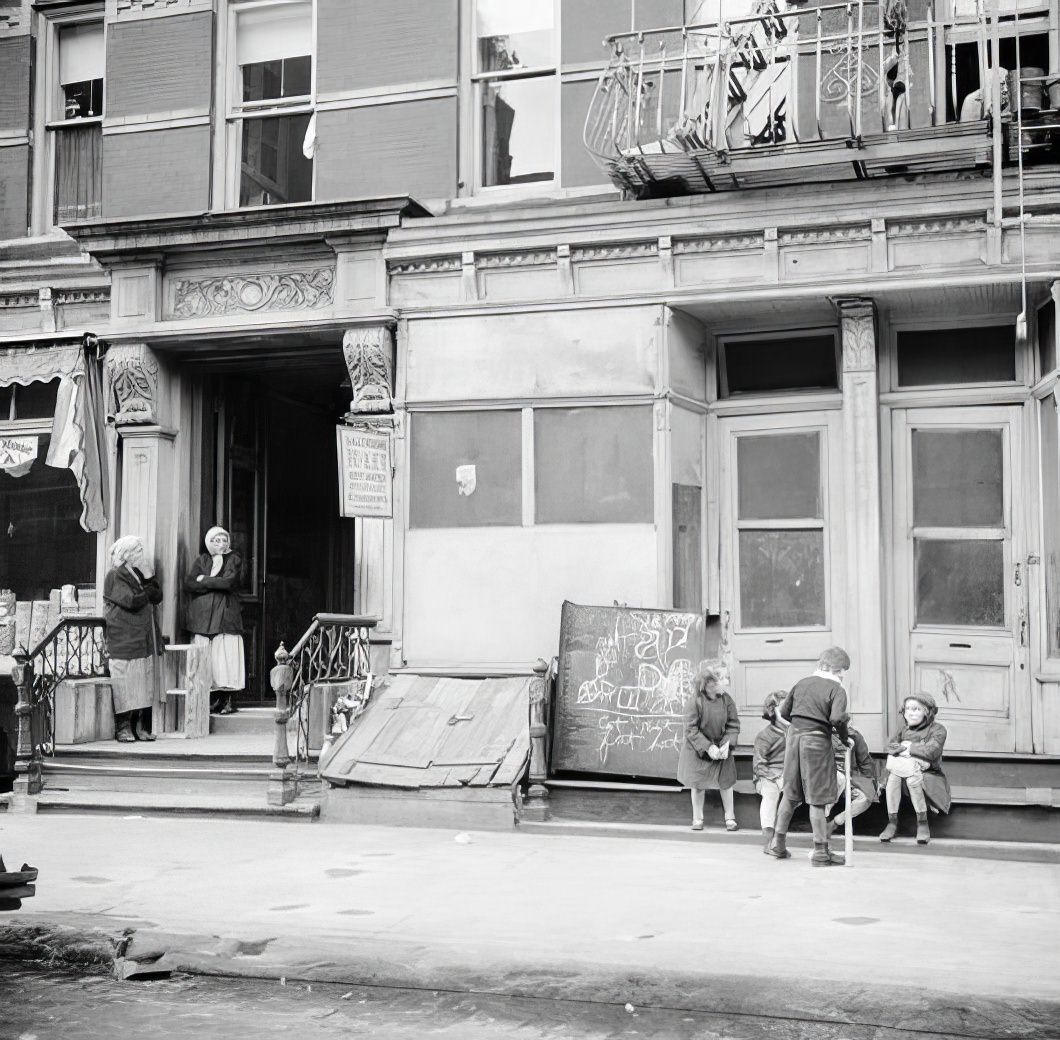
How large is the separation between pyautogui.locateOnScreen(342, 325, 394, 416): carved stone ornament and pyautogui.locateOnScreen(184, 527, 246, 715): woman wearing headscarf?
2.04 m

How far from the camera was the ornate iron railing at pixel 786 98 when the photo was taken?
11.8 m

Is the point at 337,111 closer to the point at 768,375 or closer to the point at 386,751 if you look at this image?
the point at 768,375

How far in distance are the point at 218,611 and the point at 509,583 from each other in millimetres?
3025

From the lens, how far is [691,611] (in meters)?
12.1

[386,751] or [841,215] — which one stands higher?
[841,215]

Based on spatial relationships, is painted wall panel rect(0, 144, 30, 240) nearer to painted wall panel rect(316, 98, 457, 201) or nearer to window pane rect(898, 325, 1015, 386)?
painted wall panel rect(316, 98, 457, 201)

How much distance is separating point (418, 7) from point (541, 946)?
9673 mm

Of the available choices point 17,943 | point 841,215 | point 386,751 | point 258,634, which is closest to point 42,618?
point 258,634

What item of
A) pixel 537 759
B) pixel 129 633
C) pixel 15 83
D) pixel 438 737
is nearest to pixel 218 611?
Result: pixel 129 633

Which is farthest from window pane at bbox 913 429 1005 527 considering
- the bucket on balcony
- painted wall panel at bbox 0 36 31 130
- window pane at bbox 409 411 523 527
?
painted wall panel at bbox 0 36 31 130

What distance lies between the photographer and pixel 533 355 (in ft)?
43.2

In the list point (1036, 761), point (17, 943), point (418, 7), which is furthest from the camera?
point (418, 7)

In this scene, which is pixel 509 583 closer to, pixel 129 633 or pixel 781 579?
pixel 781 579

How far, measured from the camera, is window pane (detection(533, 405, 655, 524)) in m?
12.8
